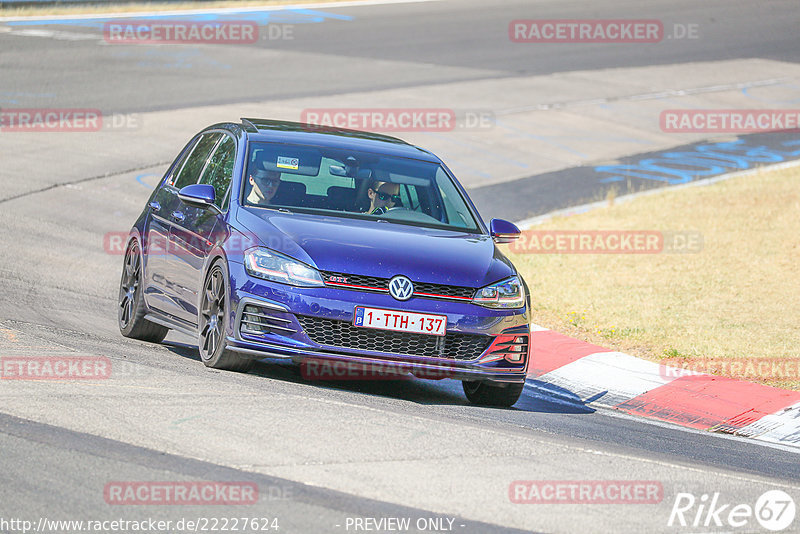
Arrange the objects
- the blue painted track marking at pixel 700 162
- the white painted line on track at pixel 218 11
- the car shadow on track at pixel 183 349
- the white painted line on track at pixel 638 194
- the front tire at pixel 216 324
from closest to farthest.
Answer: the front tire at pixel 216 324, the car shadow on track at pixel 183 349, the white painted line on track at pixel 638 194, the blue painted track marking at pixel 700 162, the white painted line on track at pixel 218 11

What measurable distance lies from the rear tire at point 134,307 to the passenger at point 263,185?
1559 mm

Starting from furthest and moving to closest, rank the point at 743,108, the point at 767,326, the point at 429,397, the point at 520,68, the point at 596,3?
the point at 596,3
the point at 520,68
the point at 743,108
the point at 767,326
the point at 429,397

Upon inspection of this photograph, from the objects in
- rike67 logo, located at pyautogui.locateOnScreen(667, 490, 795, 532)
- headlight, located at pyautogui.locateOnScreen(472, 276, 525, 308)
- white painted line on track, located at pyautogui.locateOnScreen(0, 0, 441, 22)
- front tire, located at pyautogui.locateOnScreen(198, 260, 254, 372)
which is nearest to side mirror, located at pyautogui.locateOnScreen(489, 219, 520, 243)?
headlight, located at pyautogui.locateOnScreen(472, 276, 525, 308)

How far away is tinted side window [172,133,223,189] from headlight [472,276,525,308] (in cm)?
267

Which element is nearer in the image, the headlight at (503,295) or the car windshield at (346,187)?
the headlight at (503,295)

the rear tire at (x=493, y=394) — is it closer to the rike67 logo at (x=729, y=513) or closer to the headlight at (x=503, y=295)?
the headlight at (x=503, y=295)

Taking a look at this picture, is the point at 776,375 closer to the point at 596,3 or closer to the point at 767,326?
the point at 767,326

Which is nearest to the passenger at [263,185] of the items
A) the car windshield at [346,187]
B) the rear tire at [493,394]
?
the car windshield at [346,187]

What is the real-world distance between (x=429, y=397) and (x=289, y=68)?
19.1 m

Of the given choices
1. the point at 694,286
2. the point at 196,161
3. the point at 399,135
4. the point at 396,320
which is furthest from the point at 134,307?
the point at 399,135

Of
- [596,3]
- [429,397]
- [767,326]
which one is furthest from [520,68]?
[429,397]

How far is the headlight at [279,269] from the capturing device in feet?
25.3

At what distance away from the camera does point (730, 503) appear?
5.95 meters

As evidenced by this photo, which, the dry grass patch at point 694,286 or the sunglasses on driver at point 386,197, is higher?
the sunglasses on driver at point 386,197
